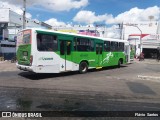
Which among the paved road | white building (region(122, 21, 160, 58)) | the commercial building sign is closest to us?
the paved road

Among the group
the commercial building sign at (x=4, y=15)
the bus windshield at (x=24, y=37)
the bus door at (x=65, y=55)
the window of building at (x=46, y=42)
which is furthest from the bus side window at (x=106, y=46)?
the commercial building sign at (x=4, y=15)

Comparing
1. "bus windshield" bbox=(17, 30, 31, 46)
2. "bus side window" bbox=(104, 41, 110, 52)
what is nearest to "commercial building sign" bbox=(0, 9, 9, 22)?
"bus side window" bbox=(104, 41, 110, 52)

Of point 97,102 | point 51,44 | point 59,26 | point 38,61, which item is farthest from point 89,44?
point 59,26

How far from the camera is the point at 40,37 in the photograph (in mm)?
15492

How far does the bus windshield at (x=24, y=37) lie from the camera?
15.5 meters

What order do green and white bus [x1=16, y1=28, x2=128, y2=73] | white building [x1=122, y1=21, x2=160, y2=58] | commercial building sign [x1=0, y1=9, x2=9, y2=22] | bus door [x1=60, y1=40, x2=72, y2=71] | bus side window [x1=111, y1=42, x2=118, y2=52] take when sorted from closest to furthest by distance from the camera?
green and white bus [x1=16, y1=28, x2=128, y2=73]
bus door [x1=60, y1=40, x2=72, y2=71]
bus side window [x1=111, y1=42, x2=118, y2=52]
white building [x1=122, y1=21, x2=160, y2=58]
commercial building sign [x1=0, y1=9, x2=9, y2=22]

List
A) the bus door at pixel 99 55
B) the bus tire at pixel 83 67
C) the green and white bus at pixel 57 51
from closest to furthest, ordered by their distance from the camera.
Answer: the green and white bus at pixel 57 51, the bus tire at pixel 83 67, the bus door at pixel 99 55

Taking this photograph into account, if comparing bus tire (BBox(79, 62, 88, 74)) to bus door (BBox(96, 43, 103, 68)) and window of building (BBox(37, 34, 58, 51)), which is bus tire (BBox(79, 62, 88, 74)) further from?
window of building (BBox(37, 34, 58, 51))

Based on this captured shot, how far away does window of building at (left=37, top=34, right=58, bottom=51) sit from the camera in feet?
50.6

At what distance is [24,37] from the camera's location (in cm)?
1620

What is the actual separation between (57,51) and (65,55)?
2.94 ft

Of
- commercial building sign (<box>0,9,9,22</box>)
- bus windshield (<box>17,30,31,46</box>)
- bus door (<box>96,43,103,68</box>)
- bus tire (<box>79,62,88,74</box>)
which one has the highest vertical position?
commercial building sign (<box>0,9,9,22</box>)

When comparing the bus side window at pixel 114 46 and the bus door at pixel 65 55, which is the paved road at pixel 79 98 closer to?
the bus door at pixel 65 55

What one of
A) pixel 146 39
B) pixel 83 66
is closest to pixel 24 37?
pixel 83 66
